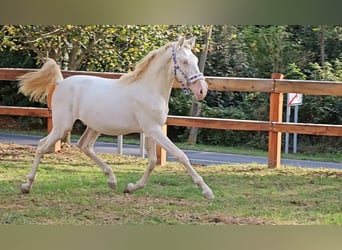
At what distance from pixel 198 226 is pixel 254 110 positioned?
12.8 ft

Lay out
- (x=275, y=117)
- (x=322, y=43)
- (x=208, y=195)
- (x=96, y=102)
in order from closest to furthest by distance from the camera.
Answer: (x=208, y=195), (x=96, y=102), (x=275, y=117), (x=322, y=43)

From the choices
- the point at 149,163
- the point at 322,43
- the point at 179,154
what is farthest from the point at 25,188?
the point at 322,43

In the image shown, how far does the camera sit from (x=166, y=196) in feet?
12.9

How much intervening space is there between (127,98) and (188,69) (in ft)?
1.49

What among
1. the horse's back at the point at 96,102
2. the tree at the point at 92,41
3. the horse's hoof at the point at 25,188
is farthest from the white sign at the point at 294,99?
the horse's hoof at the point at 25,188

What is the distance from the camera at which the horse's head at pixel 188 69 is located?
348cm

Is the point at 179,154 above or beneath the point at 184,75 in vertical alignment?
beneath

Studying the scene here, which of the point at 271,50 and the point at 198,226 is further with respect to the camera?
the point at 271,50

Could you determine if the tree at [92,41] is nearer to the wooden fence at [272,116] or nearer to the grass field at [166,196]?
the wooden fence at [272,116]

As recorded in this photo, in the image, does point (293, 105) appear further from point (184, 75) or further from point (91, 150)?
point (184, 75)

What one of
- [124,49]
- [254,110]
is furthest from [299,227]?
[254,110]

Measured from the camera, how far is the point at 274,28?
24.3ft

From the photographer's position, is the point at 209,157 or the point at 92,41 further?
the point at 209,157

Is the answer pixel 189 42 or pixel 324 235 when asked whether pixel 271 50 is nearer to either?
pixel 189 42
